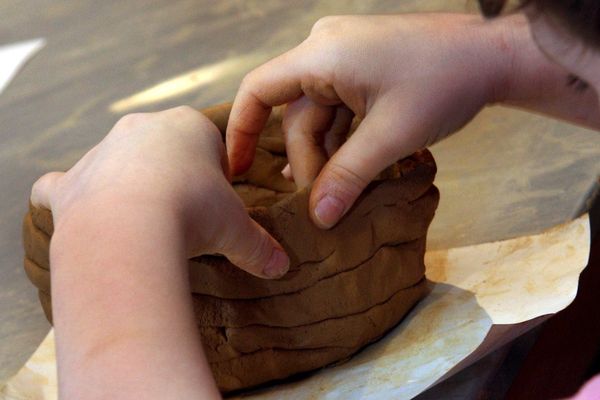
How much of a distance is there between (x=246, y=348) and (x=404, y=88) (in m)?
0.27

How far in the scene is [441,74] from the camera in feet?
2.34

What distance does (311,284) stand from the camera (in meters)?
0.72

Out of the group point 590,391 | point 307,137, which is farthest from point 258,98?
point 590,391

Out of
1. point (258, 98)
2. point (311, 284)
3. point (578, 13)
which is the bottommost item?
point (311, 284)

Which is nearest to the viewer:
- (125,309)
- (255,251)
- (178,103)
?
(125,309)

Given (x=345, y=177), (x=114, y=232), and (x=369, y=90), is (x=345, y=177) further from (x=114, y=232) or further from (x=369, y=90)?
(x=114, y=232)

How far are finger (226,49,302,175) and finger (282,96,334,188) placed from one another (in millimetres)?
16

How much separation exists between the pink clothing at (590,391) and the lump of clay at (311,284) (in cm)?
17

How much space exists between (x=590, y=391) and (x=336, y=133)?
1.07ft

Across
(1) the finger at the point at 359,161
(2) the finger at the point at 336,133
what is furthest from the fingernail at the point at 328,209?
(2) the finger at the point at 336,133

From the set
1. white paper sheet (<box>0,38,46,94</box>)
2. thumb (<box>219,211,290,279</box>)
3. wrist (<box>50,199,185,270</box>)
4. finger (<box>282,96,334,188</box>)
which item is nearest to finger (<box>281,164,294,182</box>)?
finger (<box>282,96,334,188</box>)

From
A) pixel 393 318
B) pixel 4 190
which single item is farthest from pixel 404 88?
pixel 4 190

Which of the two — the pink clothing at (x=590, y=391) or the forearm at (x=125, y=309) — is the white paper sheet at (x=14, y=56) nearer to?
the forearm at (x=125, y=309)

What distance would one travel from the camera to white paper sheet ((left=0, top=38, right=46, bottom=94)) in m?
1.21
